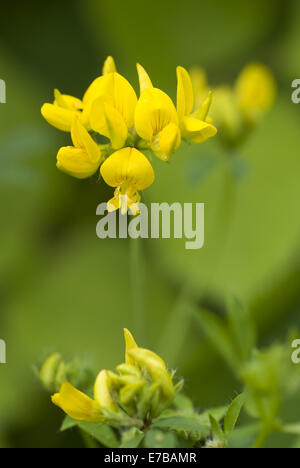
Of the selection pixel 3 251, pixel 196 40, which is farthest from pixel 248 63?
pixel 3 251

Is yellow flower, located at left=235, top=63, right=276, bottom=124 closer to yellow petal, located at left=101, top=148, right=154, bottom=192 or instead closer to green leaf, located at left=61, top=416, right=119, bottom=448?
yellow petal, located at left=101, top=148, right=154, bottom=192

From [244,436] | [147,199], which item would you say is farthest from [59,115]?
[147,199]

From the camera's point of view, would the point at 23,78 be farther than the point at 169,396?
Yes

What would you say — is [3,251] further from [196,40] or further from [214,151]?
[196,40]

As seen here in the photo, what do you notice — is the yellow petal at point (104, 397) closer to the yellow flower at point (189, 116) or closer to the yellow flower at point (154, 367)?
the yellow flower at point (154, 367)

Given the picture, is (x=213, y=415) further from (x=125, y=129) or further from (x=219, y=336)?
(x=125, y=129)

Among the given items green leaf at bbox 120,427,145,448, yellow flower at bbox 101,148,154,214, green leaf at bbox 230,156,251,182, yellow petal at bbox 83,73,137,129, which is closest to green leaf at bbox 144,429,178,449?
green leaf at bbox 120,427,145,448
